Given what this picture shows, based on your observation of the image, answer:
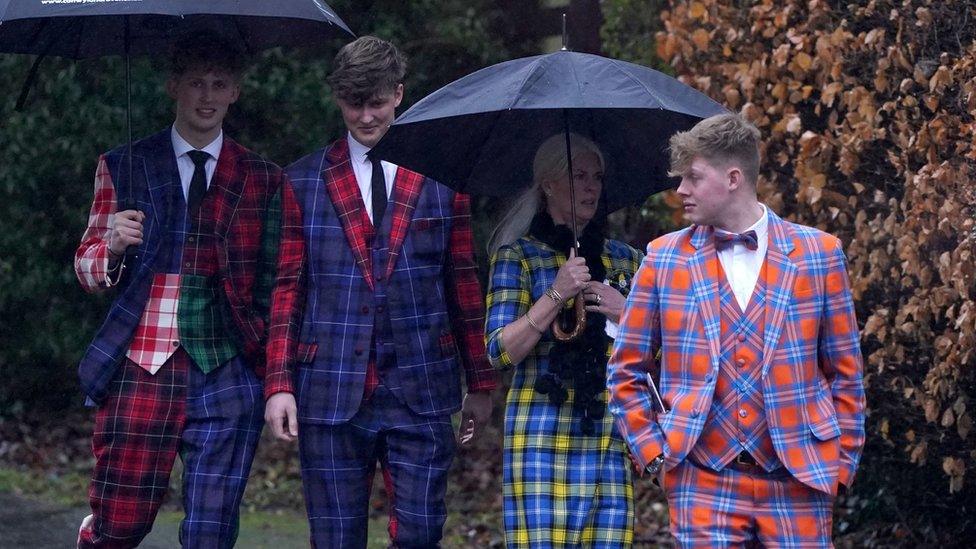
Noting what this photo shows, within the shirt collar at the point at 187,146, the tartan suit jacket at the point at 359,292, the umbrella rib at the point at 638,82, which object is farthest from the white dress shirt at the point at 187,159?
the umbrella rib at the point at 638,82

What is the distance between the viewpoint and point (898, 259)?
243 inches

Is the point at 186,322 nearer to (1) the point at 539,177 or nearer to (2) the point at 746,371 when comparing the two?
(1) the point at 539,177

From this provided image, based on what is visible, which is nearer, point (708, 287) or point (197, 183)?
point (708, 287)

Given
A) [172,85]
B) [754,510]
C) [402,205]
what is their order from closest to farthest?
[754,510]
[402,205]
[172,85]

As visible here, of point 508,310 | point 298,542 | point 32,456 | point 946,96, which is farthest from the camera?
point 32,456

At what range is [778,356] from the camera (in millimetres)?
4371

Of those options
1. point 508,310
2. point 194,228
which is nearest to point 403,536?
point 508,310

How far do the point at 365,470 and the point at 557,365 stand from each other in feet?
2.62

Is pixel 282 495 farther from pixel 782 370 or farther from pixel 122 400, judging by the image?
pixel 782 370

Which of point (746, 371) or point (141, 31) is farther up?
point (141, 31)

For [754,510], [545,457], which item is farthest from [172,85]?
[754,510]

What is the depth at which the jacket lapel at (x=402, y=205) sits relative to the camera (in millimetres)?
5371

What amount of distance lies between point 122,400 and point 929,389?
9.93 ft

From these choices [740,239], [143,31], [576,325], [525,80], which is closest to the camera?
[740,239]
